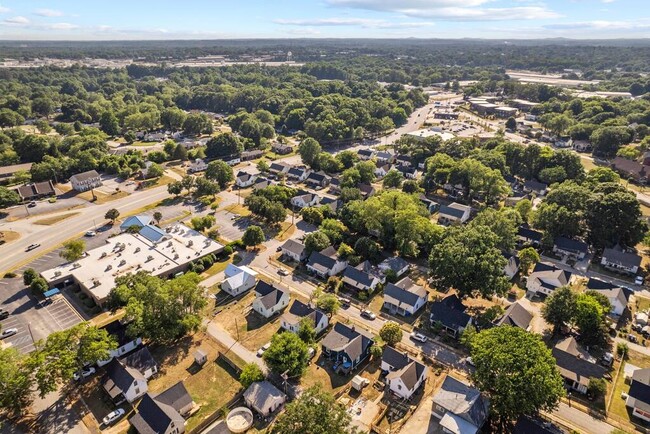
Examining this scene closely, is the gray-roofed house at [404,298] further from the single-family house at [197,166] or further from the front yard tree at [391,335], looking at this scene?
the single-family house at [197,166]

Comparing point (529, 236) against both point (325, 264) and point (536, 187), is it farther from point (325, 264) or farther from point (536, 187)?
point (325, 264)

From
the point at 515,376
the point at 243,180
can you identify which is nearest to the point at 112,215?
the point at 243,180

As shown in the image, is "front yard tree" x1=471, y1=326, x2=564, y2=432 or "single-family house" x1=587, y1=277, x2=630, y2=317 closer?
"front yard tree" x1=471, y1=326, x2=564, y2=432

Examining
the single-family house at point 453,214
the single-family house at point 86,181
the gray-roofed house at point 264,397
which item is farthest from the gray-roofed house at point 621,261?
the single-family house at point 86,181

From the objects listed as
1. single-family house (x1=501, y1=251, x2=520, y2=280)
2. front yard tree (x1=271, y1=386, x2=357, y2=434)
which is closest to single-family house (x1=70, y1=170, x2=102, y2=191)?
front yard tree (x1=271, y1=386, x2=357, y2=434)

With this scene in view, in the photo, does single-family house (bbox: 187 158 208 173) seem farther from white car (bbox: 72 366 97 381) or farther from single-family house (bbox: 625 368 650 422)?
single-family house (bbox: 625 368 650 422)

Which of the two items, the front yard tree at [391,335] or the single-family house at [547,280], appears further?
the single-family house at [547,280]
